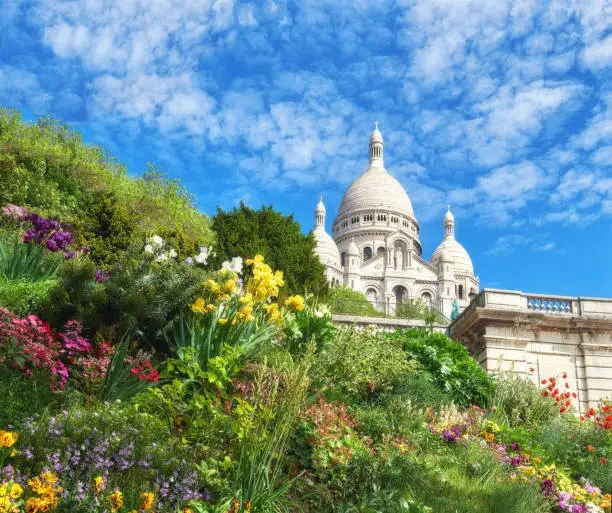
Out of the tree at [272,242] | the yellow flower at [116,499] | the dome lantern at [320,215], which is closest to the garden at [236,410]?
the yellow flower at [116,499]

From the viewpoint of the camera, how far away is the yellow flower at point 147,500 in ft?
16.1

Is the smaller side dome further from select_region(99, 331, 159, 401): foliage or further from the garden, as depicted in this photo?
select_region(99, 331, 159, 401): foliage

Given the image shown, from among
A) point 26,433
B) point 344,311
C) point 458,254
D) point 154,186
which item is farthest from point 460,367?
point 458,254

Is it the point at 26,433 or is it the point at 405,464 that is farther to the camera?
the point at 405,464

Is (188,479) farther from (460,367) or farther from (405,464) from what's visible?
(460,367)

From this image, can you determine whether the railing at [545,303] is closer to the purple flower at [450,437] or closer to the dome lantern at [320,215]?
the purple flower at [450,437]

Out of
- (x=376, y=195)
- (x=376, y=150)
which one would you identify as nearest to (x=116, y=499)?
(x=376, y=195)

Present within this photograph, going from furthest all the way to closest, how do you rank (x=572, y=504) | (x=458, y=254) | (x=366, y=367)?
(x=458, y=254)
(x=366, y=367)
(x=572, y=504)

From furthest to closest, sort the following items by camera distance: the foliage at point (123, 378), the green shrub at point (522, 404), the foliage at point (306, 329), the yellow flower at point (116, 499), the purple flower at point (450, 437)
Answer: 1. the green shrub at point (522, 404)
2. the foliage at point (306, 329)
3. the purple flower at point (450, 437)
4. the foliage at point (123, 378)
5. the yellow flower at point (116, 499)

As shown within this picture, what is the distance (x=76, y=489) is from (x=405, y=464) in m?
3.21

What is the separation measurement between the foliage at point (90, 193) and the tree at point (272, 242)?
39.0 inches

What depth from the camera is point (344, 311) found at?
24984 mm

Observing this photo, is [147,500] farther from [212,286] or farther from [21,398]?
[212,286]

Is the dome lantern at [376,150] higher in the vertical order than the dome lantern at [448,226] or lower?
higher
